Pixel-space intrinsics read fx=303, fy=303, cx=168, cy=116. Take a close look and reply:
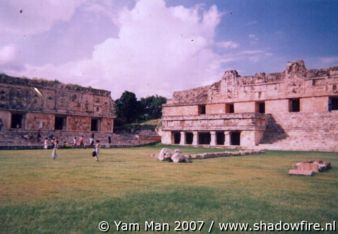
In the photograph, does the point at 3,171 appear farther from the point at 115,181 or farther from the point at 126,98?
the point at 126,98

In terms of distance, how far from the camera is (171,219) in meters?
4.62

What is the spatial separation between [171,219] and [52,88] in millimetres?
29553

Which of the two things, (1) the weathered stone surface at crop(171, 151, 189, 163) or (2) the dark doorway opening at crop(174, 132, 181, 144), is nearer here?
(1) the weathered stone surface at crop(171, 151, 189, 163)

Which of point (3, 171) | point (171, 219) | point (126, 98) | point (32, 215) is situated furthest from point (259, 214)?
point (126, 98)

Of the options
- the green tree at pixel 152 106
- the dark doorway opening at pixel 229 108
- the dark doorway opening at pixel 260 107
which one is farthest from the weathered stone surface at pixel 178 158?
the green tree at pixel 152 106

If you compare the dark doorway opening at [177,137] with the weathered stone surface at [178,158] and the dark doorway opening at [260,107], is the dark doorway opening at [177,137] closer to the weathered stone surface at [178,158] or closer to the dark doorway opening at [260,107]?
the dark doorway opening at [260,107]

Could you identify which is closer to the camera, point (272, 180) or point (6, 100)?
point (272, 180)

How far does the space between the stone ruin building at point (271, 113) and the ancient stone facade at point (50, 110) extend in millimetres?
8457

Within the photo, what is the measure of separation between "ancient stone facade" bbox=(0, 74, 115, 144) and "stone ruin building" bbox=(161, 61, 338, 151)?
27.7 ft

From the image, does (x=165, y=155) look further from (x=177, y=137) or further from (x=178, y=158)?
(x=177, y=137)

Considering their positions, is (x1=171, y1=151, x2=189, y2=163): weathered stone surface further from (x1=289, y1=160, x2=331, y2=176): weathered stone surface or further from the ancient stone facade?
the ancient stone facade

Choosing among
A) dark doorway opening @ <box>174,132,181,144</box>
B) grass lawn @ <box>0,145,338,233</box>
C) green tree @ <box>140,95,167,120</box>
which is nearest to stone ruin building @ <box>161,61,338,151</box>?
dark doorway opening @ <box>174,132,181,144</box>

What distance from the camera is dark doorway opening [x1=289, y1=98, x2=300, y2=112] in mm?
27097

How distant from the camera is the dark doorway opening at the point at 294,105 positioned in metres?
27.1
